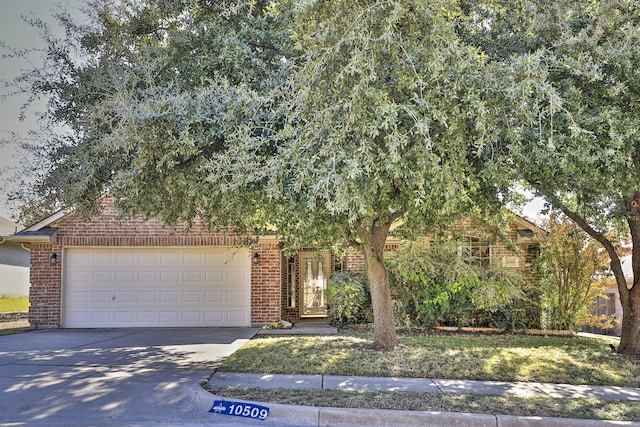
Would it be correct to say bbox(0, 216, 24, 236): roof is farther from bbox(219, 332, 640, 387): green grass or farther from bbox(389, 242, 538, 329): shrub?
bbox(389, 242, 538, 329): shrub

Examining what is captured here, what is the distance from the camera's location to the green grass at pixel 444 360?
766cm

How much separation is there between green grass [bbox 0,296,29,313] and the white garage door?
629cm

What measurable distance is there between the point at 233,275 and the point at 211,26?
7729mm

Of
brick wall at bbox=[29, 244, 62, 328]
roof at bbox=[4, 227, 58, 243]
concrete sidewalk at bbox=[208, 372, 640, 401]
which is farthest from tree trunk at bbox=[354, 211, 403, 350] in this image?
brick wall at bbox=[29, 244, 62, 328]

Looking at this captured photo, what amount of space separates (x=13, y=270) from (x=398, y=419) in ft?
63.3

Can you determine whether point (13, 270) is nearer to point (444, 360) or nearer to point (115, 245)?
point (115, 245)

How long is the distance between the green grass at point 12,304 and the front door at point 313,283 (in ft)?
37.5

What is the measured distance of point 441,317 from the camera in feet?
42.9

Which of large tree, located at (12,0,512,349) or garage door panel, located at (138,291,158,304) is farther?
garage door panel, located at (138,291,158,304)

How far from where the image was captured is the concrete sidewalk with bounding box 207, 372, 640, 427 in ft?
17.9

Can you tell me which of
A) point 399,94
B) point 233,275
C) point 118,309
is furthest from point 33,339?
point 399,94

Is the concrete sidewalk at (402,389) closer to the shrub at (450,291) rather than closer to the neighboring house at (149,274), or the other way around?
the shrub at (450,291)

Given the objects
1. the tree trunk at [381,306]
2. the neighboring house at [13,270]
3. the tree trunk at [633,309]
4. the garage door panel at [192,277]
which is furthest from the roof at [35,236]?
the tree trunk at [633,309]

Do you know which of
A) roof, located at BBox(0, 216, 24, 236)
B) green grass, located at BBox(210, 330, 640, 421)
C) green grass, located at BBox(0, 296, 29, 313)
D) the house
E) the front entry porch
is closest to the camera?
green grass, located at BBox(210, 330, 640, 421)
